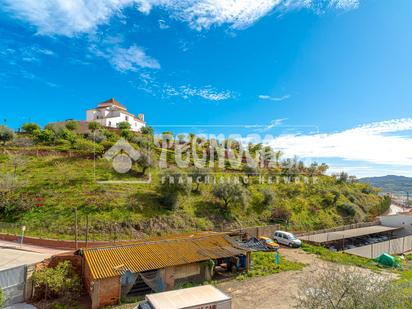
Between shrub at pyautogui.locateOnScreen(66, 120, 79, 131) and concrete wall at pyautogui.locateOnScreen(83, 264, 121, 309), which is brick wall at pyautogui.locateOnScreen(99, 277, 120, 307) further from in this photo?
shrub at pyautogui.locateOnScreen(66, 120, 79, 131)

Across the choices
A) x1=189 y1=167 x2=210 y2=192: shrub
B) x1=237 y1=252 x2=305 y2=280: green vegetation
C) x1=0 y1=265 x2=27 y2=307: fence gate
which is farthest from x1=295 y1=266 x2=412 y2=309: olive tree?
x1=189 y1=167 x2=210 y2=192: shrub

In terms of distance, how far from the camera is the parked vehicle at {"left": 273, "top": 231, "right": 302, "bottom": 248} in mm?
24812

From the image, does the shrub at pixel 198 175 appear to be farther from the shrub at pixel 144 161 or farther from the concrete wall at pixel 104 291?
the concrete wall at pixel 104 291

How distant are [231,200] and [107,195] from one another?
1400cm

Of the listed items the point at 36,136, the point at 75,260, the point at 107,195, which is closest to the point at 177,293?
the point at 75,260

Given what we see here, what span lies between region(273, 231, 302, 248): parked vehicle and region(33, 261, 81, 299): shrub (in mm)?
18919

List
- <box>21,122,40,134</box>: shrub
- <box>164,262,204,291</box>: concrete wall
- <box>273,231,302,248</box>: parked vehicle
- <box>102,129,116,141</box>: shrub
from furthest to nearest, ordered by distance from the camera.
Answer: <box>21,122,40,134</box>: shrub, <box>102,129,116,141</box>: shrub, <box>273,231,302,248</box>: parked vehicle, <box>164,262,204,291</box>: concrete wall

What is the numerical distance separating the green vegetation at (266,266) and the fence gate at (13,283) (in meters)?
12.5

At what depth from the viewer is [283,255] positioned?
72.4 feet

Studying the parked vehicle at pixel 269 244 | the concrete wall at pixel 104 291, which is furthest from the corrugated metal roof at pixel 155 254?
the parked vehicle at pixel 269 244

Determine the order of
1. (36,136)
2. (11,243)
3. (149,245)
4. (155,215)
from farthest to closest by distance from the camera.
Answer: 1. (36,136)
2. (155,215)
3. (11,243)
4. (149,245)

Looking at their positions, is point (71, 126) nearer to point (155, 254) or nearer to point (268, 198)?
point (268, 198)

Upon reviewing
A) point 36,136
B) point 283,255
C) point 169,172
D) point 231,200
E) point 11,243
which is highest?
point 36,136

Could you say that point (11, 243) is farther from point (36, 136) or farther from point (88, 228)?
point (36, 136)
